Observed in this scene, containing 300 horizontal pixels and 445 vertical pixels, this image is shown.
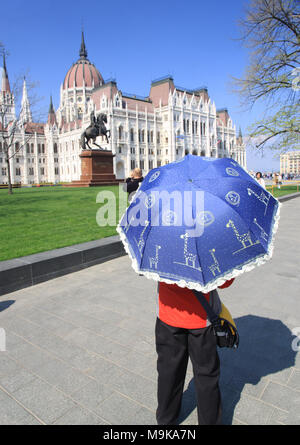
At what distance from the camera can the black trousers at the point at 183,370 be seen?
1951 millimetres

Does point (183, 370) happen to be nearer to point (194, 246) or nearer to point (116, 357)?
point (194, 246)

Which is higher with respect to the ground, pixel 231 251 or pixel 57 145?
pixel 57 145

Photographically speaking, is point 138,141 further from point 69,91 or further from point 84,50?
point 84,50

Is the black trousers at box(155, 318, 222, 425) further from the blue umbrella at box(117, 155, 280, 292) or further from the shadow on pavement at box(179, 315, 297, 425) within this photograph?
the blue umbrella at box(117, 155, 280, 292)

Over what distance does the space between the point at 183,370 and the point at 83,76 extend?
102m

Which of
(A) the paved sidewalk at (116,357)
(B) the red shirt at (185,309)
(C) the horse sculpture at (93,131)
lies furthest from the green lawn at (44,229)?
(C) the horse sculpture at (93,131)

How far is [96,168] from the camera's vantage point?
89.8ft

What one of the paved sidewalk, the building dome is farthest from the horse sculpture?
the building dome

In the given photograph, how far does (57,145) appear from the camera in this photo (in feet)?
278

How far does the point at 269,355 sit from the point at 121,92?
3000 inches

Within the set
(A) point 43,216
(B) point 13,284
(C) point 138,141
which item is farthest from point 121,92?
(B) point 13,284

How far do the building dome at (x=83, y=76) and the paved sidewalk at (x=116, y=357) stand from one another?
97.1 metres

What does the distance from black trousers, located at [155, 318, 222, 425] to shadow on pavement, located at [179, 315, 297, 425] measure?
0.25 metres

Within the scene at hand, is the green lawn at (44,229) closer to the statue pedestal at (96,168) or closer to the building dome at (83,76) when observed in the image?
the statue pedestal at (96,168)
